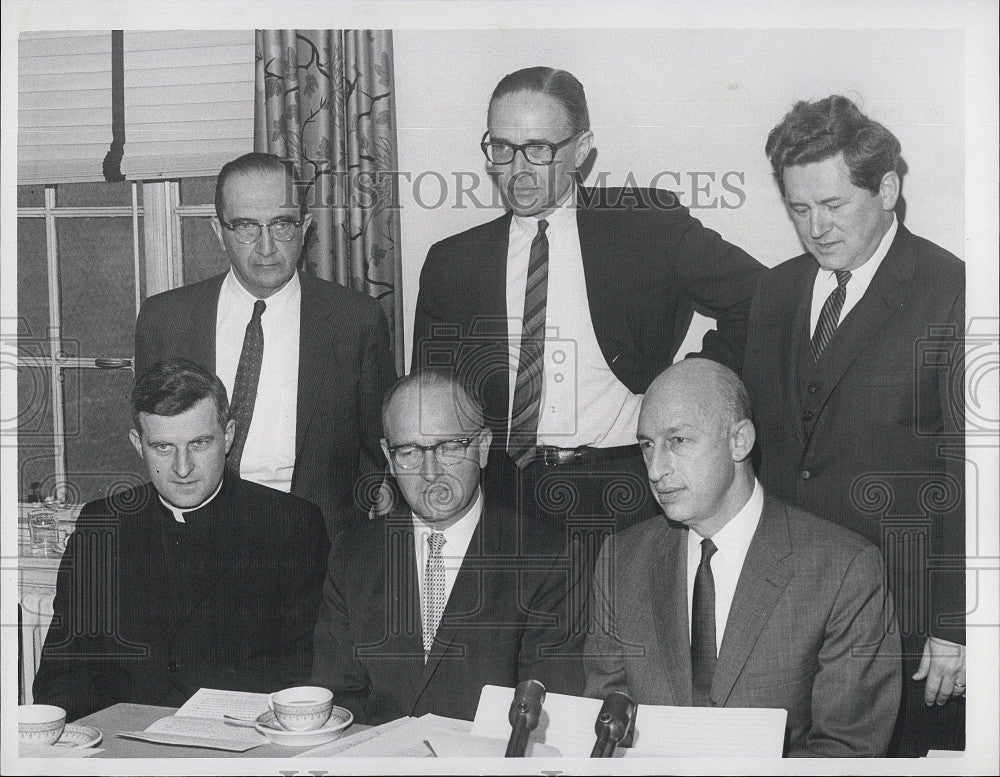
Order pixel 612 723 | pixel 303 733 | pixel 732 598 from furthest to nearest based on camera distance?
pixel 732 598 < pixel 303 733 < pixel 612 723

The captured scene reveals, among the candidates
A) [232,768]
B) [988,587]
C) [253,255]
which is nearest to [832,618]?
[988,587]

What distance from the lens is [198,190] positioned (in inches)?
115

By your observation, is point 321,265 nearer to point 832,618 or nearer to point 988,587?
point 832,618

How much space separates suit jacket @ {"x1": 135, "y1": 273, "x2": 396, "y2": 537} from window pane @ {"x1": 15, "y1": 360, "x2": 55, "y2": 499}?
0.91ft

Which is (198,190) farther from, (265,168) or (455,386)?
(455,386)

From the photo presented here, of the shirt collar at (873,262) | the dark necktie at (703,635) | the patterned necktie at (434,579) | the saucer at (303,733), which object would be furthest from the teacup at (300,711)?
the shirt collar at (873,262)

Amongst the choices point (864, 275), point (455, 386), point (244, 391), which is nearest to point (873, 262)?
point (864, 275)

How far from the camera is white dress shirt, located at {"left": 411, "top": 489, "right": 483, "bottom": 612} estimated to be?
2.88 m

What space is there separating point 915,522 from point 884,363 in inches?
16.9

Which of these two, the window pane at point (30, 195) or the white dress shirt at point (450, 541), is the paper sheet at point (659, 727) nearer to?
the white dress shirt at point (450, 541)

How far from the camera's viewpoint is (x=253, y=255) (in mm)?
2930

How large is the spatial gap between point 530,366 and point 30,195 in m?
1.43

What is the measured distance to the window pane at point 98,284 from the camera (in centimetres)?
293

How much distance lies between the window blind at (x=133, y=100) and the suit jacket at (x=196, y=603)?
35.9 inches
